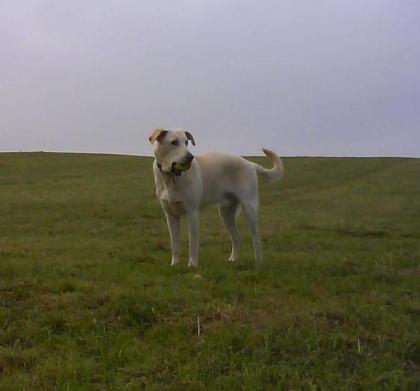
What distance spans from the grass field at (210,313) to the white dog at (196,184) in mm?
590

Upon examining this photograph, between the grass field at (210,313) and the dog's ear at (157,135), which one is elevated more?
the dog's ear at (157,135)

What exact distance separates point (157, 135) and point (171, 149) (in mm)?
268

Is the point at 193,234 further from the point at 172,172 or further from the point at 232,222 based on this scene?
the point at 232,222

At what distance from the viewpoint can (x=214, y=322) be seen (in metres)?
5.82

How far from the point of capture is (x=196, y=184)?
28.7 feet

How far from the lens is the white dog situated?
8312 mm

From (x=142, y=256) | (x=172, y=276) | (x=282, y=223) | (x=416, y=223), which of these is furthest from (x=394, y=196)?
(x=172, y=276)

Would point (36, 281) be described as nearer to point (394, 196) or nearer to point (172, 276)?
point (172, 276)

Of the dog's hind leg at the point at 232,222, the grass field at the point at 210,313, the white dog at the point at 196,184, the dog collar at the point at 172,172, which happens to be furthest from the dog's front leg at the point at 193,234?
the dog's hind leg at the point at 232,222

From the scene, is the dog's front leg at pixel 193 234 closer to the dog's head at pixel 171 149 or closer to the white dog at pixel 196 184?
the white dog at pixel 196 184

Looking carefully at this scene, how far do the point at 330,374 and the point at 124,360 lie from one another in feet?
5.45

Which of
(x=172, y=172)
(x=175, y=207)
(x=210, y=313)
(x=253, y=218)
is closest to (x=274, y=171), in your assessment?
(x=253, y=218)

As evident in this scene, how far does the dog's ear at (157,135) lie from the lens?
8.28m

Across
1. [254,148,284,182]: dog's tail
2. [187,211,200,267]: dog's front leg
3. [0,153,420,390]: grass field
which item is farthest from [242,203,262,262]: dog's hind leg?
[187,211,200,267]: dog's front leg
